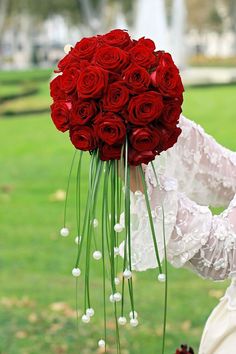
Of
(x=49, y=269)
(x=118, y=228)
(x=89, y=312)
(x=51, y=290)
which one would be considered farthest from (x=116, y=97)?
(x=49, y=269)

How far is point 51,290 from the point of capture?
16.4 ft

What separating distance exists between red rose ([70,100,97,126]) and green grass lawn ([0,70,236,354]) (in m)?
2.49

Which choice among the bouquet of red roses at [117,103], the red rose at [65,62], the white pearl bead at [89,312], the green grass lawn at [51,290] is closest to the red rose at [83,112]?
the bouquet of red roses at [117,103]

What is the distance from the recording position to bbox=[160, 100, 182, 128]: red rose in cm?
171

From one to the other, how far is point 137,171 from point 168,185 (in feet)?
0.34

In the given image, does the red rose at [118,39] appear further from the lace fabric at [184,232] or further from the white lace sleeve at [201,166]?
A: the white lace sleeve at [201,166]

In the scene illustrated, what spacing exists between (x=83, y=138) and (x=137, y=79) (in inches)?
6.6

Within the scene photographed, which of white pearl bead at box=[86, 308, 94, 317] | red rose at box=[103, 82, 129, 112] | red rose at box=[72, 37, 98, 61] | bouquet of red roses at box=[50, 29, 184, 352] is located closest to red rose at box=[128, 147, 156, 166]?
bouquet of red roses at box=[50, 29, 184, 352]

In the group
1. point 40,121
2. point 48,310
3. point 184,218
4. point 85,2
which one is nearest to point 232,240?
point 184,218

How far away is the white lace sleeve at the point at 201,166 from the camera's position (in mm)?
2174

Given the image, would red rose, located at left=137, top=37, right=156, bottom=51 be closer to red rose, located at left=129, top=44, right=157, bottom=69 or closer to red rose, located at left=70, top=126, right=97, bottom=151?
red rose, located at left=129, top=44, right=157, bottom=69

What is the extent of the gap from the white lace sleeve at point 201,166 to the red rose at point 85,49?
455mm

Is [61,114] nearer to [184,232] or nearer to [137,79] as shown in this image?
[137,79]

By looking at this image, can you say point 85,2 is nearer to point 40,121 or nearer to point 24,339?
point 40,121
